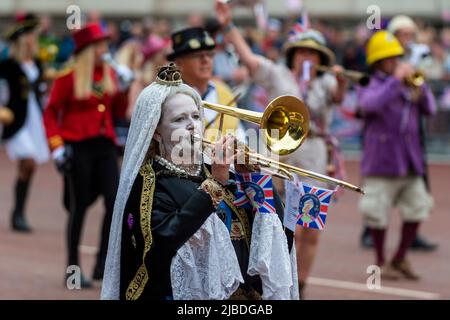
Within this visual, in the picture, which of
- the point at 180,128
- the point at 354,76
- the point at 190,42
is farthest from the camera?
the point at 354,76

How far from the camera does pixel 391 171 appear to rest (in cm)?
935

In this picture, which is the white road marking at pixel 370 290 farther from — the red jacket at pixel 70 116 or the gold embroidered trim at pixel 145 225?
the gold embroidered trim at pixel 145 225

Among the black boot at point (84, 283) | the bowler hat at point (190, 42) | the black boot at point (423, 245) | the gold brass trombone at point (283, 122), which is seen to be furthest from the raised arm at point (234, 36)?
the black boot at point (423, 245)

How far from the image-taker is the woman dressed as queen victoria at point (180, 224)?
4.68 meters

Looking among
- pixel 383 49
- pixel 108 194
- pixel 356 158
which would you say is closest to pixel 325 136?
pixel 383 49

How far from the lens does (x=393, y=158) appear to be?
9352mm

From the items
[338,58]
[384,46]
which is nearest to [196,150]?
[384,46]

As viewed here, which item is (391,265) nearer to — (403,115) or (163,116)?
(403,115)

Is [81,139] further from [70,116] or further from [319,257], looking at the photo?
[319,257]

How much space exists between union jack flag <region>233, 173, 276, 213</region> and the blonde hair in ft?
13.1

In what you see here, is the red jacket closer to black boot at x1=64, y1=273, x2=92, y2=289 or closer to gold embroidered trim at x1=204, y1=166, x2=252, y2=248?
black boot at x1=64, y1=273, x2=92, y2=289

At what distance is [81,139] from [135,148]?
4005mm

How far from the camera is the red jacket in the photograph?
8680mm

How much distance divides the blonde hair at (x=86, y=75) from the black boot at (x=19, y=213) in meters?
2.77
